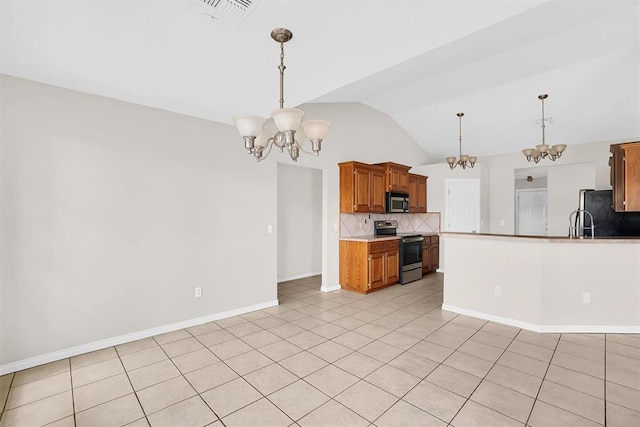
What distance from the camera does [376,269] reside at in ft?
16.5

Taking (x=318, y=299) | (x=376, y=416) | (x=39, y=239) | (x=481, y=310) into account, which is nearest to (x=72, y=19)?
(x=39, y=239)

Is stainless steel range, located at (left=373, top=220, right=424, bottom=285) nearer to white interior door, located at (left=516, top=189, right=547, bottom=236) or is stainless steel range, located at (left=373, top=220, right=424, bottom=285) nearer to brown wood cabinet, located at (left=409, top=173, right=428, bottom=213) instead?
brown wood cabinet, located at (left=409, top=173, right=428, bottom=213)

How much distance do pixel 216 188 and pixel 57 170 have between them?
149 cm

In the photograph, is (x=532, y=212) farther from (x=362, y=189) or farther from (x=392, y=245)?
(x=362, y=189)

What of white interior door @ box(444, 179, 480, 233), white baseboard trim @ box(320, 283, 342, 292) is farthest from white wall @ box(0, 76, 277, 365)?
white interior door @ box(444, 179, 480, 233)

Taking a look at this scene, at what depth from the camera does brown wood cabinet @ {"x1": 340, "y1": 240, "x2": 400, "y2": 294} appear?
4.90 meters

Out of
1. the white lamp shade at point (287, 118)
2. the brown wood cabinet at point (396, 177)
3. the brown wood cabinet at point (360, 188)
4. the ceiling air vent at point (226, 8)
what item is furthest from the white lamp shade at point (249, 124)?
the brown wood cabinet at point (396, 177)

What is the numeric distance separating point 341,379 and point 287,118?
2.06 meters

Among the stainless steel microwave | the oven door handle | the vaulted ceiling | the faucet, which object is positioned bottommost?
the oven door handle

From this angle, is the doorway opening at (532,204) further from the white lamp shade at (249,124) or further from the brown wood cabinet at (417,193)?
the white lamp shade at (249,124)

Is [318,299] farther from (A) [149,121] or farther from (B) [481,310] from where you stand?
(A) [149,121]

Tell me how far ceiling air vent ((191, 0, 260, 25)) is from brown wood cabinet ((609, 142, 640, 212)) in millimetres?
4251

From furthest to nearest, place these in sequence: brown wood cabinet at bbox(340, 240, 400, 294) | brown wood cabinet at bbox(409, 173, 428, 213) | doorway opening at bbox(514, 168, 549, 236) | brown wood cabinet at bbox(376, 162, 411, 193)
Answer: doorway opening at bbox(514, 168, 549, 236), brown wood cabinet at bbox(409, 173, 428, 213), brown wood cabinet at bbox(376, 162, 411, 193), brown wood cabinet at bbox(340, 240, 400, 294)

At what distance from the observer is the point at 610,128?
203 inches
